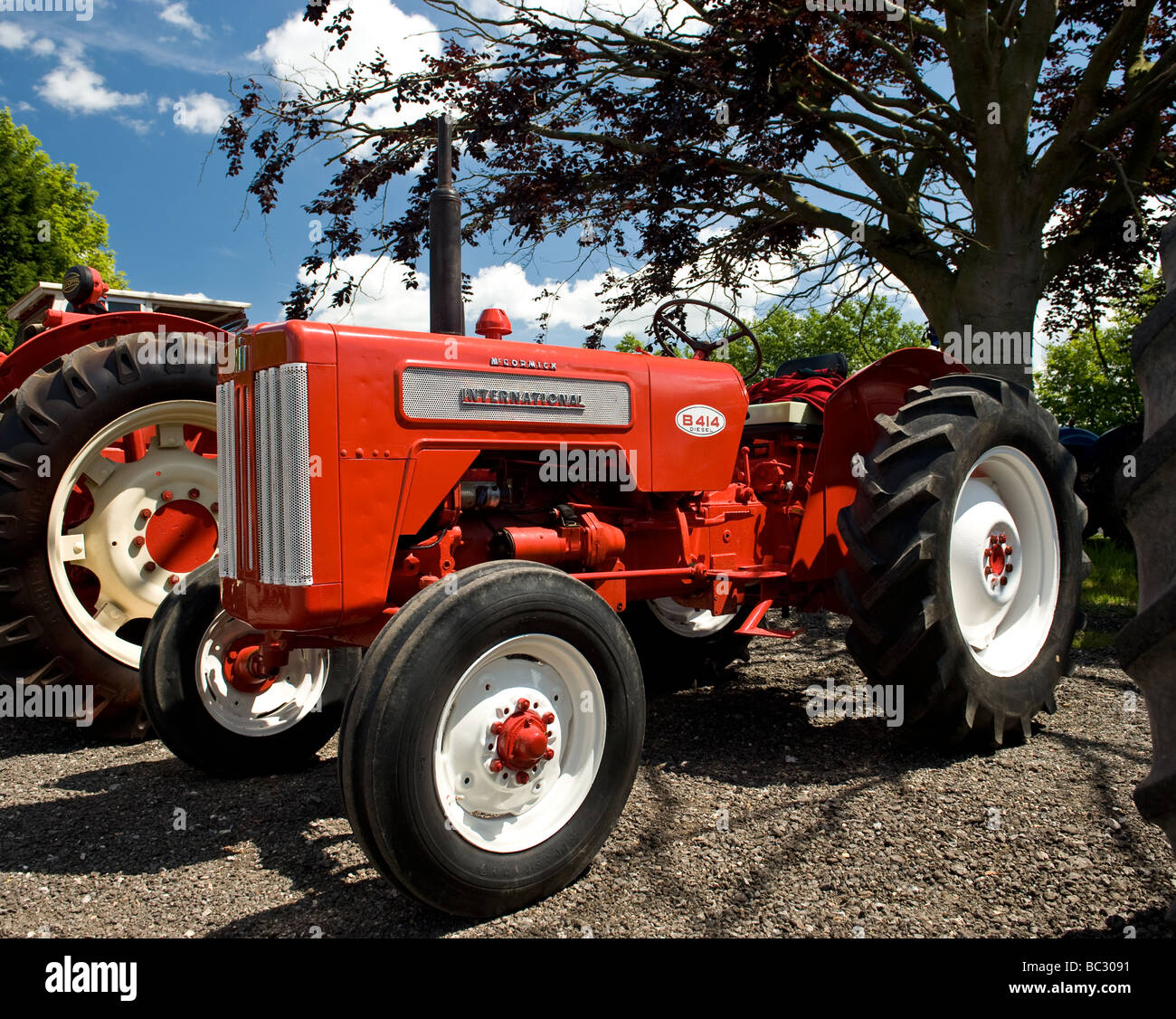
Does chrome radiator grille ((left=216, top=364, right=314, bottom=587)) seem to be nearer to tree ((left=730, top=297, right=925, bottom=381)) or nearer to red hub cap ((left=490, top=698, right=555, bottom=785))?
red hub cap ((left=490, top=698, right=555, bottom=785))

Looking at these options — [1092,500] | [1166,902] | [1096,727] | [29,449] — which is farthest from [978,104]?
[29,449]

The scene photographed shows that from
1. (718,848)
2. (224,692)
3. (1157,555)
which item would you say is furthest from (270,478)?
(1157,555)

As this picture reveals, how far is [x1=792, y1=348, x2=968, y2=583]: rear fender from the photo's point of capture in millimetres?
4070

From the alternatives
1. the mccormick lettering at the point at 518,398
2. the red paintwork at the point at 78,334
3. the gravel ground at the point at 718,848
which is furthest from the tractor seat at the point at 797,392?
the red paintwork at the point at 78,334

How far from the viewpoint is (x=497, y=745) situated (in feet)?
8.38

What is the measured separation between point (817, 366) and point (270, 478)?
→ 12.0 feet

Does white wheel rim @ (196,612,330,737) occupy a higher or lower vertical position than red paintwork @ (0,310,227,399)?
lower

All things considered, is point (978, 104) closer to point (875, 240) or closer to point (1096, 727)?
point (875, 240)

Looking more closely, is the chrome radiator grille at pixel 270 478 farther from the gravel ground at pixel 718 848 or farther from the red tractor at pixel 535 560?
the gravel ground at pixel 718 848

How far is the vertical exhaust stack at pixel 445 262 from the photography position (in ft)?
10.3

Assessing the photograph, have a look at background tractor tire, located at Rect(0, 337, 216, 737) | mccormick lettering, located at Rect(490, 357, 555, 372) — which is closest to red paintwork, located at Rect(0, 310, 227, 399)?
background tractor tire, located at Rect(0, 337, 216, 737)

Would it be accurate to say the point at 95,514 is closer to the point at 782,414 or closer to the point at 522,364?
the point at 522,364

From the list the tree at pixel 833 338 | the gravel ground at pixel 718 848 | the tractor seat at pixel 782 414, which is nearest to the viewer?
the gravel ground at pixel 718 848

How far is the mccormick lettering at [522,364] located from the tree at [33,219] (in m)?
18.9
